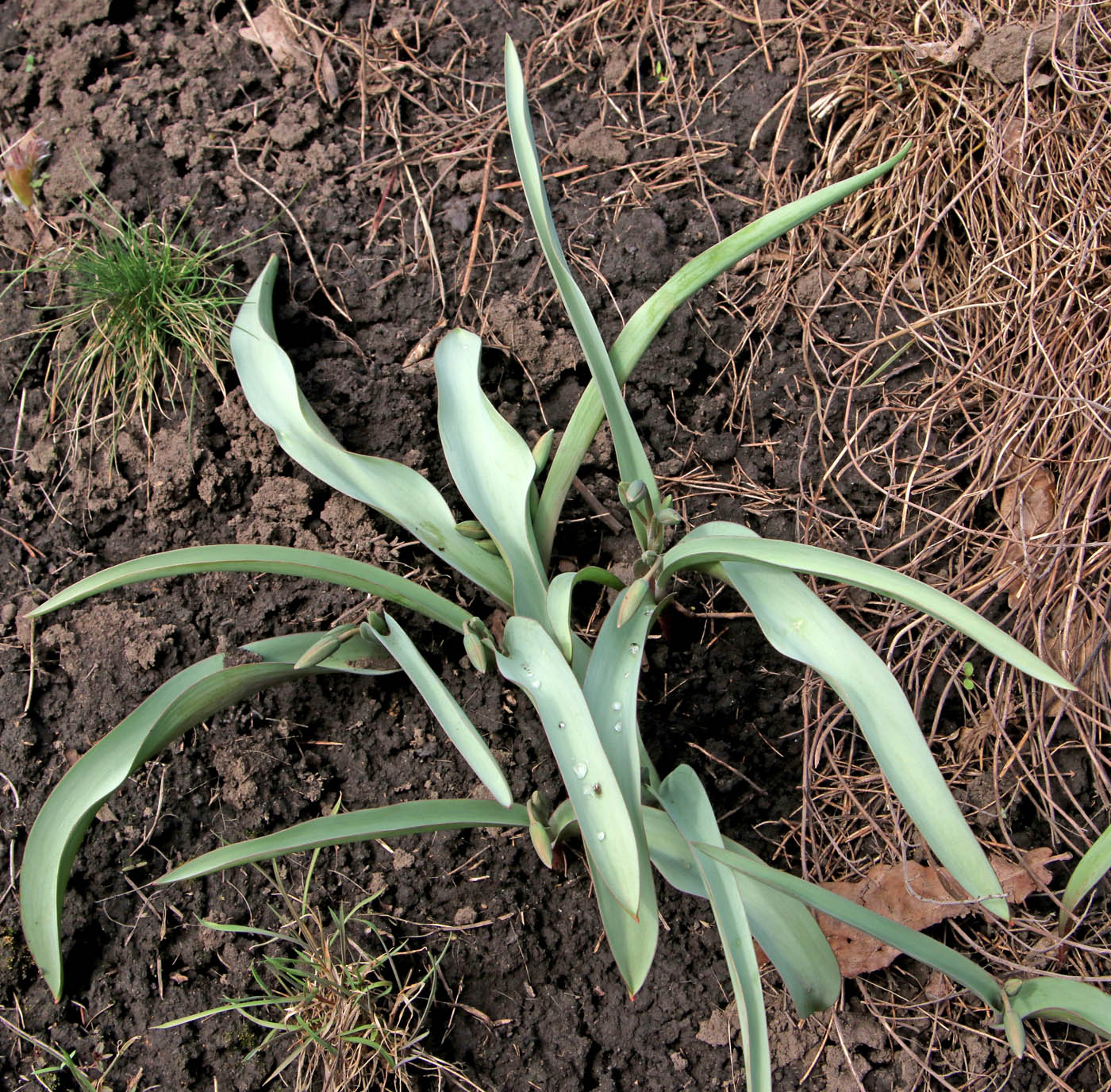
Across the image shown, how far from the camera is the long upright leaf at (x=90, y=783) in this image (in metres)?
1.06

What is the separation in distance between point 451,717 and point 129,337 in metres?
0.94

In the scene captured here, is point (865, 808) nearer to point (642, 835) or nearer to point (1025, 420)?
point (642, 835)

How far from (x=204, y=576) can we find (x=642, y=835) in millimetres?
871

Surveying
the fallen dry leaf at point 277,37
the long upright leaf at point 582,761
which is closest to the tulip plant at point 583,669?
the long upright leaf at point 582,761

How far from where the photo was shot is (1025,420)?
1.53m

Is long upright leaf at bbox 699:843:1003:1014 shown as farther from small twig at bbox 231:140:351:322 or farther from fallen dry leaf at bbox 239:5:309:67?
fallen dry leaf at bbox 239:5:309:67

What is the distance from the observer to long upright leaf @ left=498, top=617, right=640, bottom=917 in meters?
0.91

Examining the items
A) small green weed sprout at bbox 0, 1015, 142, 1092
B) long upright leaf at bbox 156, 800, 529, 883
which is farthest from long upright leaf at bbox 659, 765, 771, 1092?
small green weed sprout at bbox 0, 1015, 142, 1092

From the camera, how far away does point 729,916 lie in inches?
38.7

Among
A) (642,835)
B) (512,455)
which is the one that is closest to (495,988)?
(642,835)

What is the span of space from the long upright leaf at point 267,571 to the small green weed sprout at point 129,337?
16.4 inches

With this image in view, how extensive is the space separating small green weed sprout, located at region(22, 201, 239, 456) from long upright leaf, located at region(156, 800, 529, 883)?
765 millimetres

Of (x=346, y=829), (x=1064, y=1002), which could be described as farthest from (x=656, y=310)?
(x=1064, y=1002)

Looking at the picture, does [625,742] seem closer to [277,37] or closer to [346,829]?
[346,829]
